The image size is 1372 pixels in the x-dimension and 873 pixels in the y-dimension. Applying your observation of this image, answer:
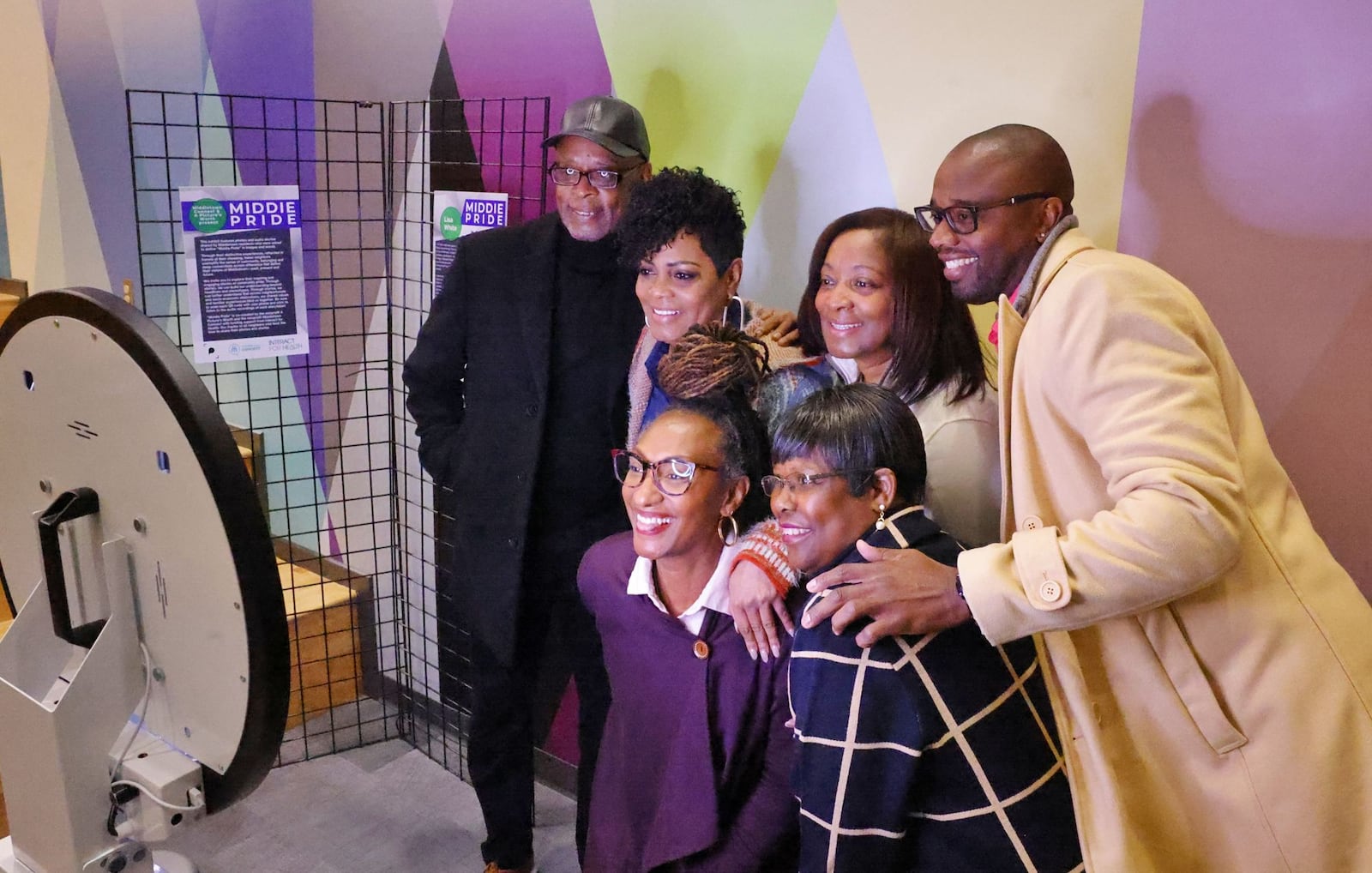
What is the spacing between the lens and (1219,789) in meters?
1.29

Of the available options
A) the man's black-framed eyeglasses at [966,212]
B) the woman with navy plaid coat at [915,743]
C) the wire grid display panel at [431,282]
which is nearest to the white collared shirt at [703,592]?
the woman with navy plaid coat at [915,743]

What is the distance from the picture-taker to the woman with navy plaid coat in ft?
4.27

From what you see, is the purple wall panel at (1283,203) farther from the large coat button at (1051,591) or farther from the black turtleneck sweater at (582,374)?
the black turtleneck sweater at (582,374)

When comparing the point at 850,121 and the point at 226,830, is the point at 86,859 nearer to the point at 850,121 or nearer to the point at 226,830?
the point at 226,830

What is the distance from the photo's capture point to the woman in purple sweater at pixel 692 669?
5.21ft

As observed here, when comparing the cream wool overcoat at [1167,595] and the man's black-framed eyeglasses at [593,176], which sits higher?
the man's black-framed eyeglasses at [593,176]

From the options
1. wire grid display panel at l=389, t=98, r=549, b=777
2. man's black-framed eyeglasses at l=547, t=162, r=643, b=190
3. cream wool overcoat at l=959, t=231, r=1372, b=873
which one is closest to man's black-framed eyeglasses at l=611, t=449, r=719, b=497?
cream wool overcoat at l=959, t=231, r=1372, b=873

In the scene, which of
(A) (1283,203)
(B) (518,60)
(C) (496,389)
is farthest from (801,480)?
Result: (B) (518,60)

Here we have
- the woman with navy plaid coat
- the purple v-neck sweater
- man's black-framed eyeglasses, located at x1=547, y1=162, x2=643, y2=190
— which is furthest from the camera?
man's black-framed eyeglasses, located at x1=547, y1=162, x2=643, y2=190

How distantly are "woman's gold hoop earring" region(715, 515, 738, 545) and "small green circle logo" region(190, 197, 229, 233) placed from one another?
1702 mm

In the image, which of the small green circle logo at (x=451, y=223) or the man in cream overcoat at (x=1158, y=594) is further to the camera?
the small green circle logo at (x=451, y=223)

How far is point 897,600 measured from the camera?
129cm

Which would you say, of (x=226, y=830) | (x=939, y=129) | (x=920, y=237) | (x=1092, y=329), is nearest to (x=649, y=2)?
(x=939, y=129)

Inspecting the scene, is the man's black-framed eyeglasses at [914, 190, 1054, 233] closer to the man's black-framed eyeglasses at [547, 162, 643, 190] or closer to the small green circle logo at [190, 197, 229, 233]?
the man's black-framed eyeglasses at [547, 162, 643, 190]
